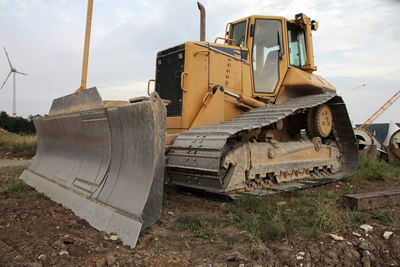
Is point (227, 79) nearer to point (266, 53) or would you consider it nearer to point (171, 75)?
point (171, 75)

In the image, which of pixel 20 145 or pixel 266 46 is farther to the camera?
pixel 20 145

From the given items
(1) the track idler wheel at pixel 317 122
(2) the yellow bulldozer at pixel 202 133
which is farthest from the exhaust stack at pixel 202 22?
(1) the track idler wheel at pixel 317 122

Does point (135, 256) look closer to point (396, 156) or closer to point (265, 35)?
point (265, 35)

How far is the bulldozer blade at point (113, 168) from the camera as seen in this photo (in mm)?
2922


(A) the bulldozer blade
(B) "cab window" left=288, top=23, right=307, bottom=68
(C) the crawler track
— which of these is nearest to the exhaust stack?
(B) "cab window" left=288, top=23, right=307, bottom=68

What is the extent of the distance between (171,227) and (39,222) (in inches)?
49.4

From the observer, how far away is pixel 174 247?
265 centimetres

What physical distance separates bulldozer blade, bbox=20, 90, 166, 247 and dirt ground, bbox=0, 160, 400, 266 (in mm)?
178

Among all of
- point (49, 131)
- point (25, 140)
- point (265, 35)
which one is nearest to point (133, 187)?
point (49, 131)

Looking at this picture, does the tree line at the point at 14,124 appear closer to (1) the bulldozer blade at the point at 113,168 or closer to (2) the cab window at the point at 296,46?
(1) the bulldozer blade at the point at 113,168

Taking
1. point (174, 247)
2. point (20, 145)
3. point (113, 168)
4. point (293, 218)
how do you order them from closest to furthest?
point (174, 247) → point (293, 218) → point (113, 168) → point (20, 145)

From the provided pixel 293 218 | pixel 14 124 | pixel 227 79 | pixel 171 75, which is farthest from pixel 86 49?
pixel 14 124

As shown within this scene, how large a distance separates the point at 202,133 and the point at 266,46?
8.34 feet

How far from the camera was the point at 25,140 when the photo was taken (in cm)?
1287
